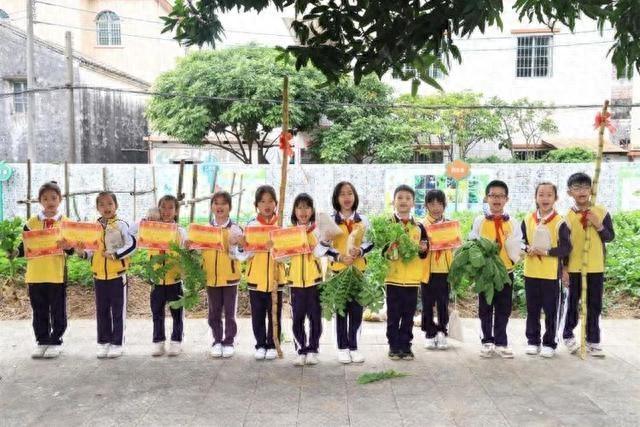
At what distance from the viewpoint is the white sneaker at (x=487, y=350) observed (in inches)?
222

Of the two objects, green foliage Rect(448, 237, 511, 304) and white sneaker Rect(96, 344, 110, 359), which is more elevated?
green foliage Rect(448, 237, 511, 304)

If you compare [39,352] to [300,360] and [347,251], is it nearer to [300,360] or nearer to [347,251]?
[300,360]

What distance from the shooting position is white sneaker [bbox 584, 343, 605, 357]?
5.66 meters

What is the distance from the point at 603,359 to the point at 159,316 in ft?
13.4

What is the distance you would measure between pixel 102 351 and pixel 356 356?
2328mm

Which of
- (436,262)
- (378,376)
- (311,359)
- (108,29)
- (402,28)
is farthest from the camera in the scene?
(108,29)

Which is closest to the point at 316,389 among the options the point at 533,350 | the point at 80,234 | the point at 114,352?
the point at 114,352

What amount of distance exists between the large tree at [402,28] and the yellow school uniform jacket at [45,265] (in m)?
2.76

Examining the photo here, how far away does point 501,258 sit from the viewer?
5582 mm

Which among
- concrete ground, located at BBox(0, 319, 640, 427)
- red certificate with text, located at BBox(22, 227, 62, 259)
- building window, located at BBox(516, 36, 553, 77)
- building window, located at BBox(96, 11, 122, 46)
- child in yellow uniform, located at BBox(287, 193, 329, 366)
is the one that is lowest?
concrete ground, located at BBox(0, 319, 640, 427)

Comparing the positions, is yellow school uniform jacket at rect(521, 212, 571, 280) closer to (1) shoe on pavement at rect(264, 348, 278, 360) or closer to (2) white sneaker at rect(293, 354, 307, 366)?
(2) white sneaker at rect(293, 354, 307, 366)

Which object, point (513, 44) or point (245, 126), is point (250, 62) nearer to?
point (245, 126)

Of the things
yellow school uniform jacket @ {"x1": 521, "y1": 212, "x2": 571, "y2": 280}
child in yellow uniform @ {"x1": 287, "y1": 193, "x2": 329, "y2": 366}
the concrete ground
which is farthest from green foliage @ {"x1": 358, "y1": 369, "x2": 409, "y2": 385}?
yellow school uniform jacket @ {"x1": 521, "y1": 212, "x2": 571, "y2": 280}

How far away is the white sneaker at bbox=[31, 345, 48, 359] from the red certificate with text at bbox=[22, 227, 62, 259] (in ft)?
2.80
